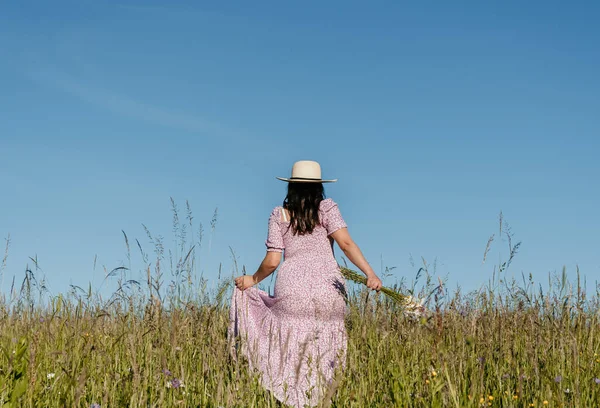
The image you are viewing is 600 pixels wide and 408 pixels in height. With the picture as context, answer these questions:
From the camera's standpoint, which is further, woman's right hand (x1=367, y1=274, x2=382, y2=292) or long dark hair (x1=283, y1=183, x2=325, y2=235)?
long dark hair (x1=283, y1=183, x2=325, y2=235)

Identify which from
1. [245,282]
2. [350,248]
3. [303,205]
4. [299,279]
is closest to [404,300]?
[350,248]

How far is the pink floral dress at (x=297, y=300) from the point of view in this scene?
216 inches

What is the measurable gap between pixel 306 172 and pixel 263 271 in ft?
3.50

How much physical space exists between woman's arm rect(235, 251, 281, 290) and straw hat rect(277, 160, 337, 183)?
772 millimetres

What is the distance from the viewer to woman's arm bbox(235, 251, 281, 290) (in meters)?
5.82

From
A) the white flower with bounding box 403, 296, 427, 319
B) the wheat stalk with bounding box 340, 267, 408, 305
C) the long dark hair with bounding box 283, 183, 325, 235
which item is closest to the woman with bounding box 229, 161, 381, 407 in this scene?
the long dark hair with bounding box 283, 183, 325, 235

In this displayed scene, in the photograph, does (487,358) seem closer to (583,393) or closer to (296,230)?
(583,393)

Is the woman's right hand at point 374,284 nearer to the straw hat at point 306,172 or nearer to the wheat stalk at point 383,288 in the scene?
the wheat stalk at point 383,288

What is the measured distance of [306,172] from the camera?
6.07 metres

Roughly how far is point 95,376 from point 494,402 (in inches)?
103

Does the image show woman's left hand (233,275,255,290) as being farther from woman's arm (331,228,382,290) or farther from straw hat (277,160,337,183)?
straw hat (277,160,337,183)

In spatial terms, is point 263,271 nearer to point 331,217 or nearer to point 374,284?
point 331,217

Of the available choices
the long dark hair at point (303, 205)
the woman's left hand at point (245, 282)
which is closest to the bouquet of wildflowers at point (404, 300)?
the long dark hair at point (303, 205)

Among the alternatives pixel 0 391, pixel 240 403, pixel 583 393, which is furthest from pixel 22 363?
pixel 583 393
